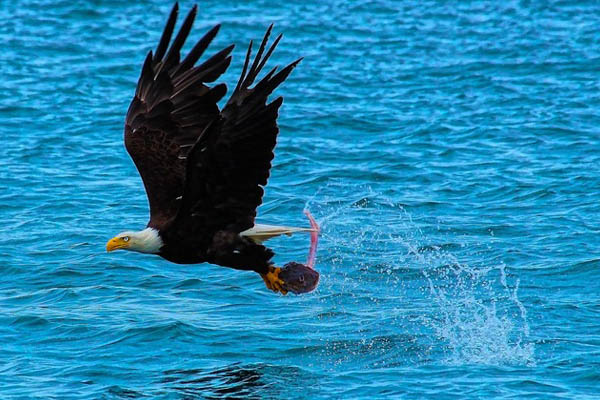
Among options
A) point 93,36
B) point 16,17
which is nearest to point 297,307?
point 93,36

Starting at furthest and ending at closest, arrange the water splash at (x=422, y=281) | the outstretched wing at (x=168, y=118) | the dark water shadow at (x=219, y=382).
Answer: the water splash at (x=422, y=281) → the outstretched wing at (x=168, y=118) → the dark water shadow at (x=219, y=382)

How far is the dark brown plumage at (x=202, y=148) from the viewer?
25.0ft

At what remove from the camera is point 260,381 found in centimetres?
799

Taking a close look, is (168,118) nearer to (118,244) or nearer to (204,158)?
(118,244)

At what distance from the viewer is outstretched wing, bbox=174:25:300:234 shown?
7547mm

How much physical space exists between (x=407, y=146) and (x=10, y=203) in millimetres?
4598

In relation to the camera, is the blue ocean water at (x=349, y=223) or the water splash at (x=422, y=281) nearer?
the blue ocean water at (x=349, y=223)

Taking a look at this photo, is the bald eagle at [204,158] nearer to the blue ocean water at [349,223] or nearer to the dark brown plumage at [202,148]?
the dark brown plumage at [202,148]

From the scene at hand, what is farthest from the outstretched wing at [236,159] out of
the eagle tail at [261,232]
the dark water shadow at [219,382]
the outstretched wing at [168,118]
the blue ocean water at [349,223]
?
the blue ocean water at [349,223]

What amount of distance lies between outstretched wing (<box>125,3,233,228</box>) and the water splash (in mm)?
1810

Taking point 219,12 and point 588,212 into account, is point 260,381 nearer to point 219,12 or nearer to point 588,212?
point 588,212

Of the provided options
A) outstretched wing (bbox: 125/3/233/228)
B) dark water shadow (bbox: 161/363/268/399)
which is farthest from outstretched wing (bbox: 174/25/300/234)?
dark water shadow (bbox: 161/363/268/399)

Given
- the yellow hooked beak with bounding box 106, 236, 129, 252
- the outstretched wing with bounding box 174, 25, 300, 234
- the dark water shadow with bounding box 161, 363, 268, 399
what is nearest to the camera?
the outstretched wing with bounding box 174, 25, 300, 234

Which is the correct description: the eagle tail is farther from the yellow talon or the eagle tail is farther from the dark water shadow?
the dark water shadow
